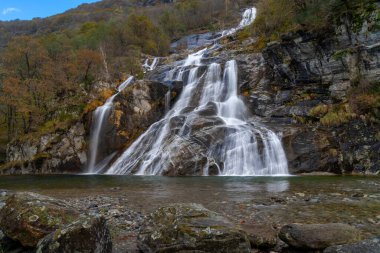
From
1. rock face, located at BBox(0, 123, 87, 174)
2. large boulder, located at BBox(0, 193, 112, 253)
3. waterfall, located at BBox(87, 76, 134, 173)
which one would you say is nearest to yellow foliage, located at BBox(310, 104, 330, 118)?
waterfall, located at BBox(87, 76, 134, 173)

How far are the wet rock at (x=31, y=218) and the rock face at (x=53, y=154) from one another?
1017 inches

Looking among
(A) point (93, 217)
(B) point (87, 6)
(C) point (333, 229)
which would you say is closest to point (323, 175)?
(C) point (333, 229)

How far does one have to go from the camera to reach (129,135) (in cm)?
3178

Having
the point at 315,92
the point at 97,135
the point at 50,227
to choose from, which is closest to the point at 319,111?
the point at 315,92

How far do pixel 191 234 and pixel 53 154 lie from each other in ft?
99.3

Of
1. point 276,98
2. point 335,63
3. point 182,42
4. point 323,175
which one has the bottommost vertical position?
point 323,175

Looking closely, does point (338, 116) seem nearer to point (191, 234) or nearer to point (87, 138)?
point (191, 234)

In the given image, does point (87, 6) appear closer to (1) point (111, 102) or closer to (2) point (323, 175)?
(1) point (111, 102)

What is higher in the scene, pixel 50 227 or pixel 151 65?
pixel 151 65

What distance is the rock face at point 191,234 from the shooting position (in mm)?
5613

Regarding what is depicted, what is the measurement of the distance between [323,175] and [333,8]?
13.6m

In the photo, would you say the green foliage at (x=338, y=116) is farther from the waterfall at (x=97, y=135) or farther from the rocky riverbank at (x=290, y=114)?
the waterfall at (x=97, y=135)

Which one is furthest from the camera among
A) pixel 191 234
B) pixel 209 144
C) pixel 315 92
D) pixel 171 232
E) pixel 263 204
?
Result: pixel 315 92

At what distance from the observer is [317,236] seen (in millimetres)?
5957
